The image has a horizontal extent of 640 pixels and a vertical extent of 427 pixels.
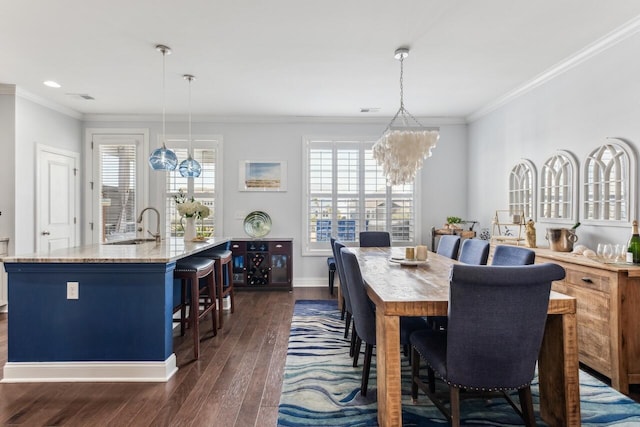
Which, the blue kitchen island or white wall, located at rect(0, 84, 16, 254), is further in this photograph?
white wall, located at rect(0, 84, 16, 254)

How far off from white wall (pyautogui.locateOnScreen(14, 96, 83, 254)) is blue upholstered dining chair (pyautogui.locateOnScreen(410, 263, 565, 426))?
16.4 ft

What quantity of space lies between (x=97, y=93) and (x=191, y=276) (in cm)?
318

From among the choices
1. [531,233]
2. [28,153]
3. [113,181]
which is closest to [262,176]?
[113,181]

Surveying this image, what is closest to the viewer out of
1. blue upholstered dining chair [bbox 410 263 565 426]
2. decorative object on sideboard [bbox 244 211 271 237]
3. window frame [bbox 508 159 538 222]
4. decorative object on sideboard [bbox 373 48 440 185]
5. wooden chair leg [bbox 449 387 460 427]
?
blue upholstered dining chair [bbox 410 263 565 426]

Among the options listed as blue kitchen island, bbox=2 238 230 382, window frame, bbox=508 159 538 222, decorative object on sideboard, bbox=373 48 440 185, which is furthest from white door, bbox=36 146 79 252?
window frame, bbox=508 159 538 222

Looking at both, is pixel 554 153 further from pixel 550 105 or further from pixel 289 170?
pixel 289 170

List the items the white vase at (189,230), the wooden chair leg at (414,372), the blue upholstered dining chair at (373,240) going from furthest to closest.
A: 1. the blue upholstered dining chair at (373,240)
2. the white vase at (189,230)
3. the wooden chair leg at (414,372)

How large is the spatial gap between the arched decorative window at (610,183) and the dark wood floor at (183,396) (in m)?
2.96

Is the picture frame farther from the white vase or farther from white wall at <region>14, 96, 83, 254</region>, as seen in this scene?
white wall at <region>14, 96, 83, 254</region>

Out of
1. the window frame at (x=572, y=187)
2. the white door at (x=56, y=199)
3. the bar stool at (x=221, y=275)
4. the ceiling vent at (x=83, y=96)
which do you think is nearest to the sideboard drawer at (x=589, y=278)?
the window frame at (x=572, y=187)

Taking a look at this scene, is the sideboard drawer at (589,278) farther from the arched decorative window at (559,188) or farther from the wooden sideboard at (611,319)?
the arched decorative window at (559,188)

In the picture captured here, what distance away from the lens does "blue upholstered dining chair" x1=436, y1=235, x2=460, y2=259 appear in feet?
11.9

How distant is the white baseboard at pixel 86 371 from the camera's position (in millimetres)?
2500

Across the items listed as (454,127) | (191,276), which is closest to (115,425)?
(191,276)
